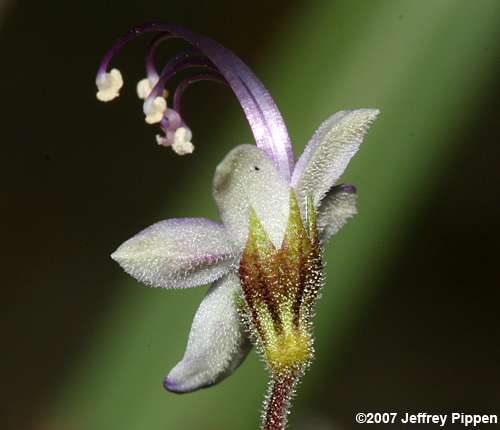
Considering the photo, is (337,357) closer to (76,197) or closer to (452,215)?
(452,215)

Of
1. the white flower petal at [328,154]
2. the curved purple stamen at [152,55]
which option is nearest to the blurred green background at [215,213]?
the curved purple stamen at [152,55]

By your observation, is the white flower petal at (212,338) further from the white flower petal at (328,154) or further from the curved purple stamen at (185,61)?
the curved purple stamen at (185,61)

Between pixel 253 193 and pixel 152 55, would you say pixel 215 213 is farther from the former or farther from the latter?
pixel 253 193

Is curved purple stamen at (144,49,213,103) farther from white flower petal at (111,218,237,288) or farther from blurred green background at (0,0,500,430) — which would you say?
blurred green background at (0,0,500,430)

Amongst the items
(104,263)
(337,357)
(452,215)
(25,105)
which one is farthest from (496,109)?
(25,105)

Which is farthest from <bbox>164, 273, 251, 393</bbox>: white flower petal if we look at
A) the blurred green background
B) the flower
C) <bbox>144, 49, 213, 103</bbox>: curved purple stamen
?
the blurred green background
